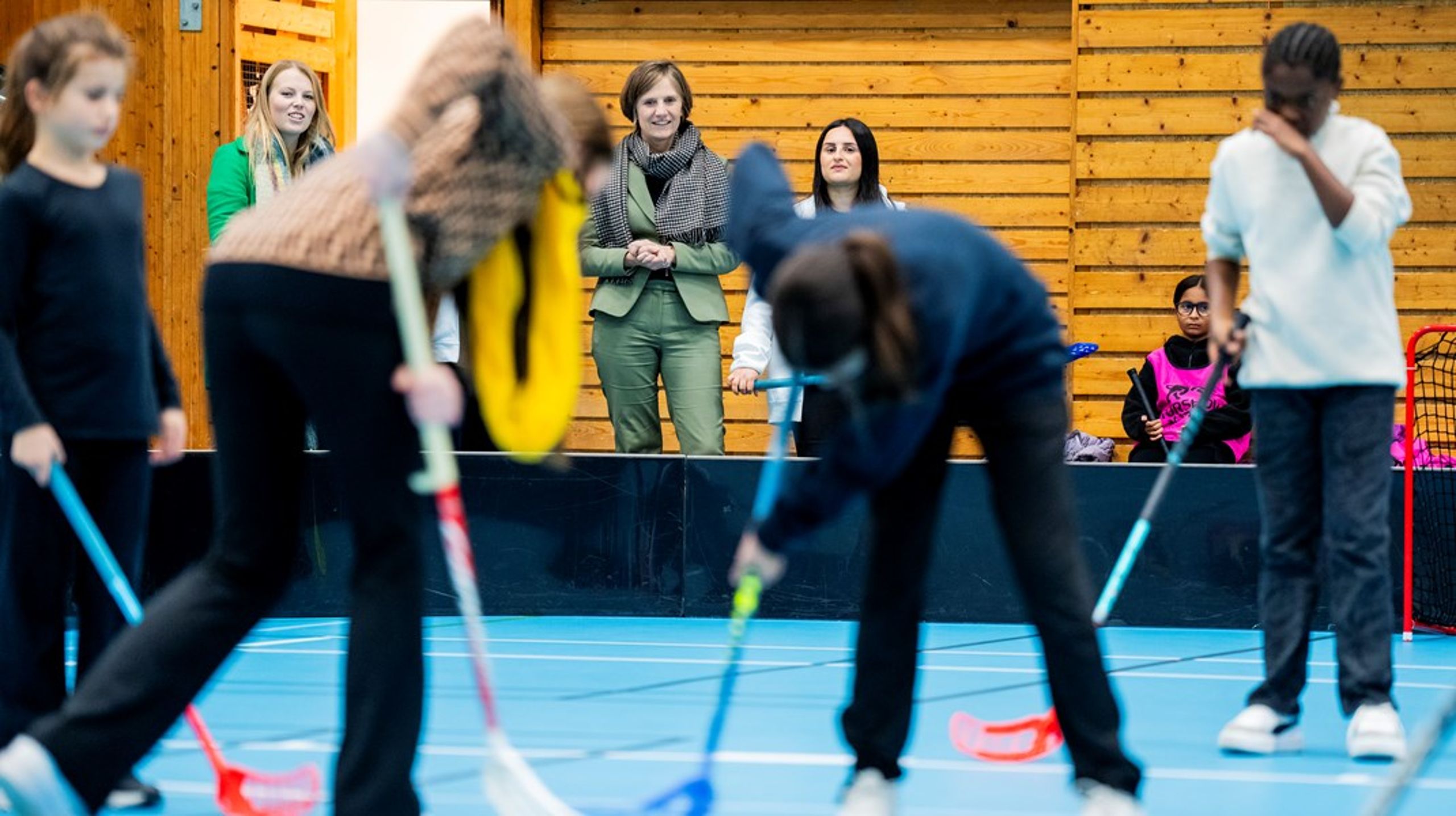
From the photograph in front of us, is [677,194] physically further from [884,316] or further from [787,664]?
[884,316]

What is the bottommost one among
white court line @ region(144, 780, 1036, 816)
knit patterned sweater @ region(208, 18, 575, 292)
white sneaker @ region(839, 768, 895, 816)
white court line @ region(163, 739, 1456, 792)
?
white court line @ region(163, 739, 1456, 792)

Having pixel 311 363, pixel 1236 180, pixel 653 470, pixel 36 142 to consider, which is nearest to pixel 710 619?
pixel 653 470

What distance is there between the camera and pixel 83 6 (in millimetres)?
7680

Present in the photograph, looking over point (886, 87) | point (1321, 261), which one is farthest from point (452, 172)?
point (886, 87)

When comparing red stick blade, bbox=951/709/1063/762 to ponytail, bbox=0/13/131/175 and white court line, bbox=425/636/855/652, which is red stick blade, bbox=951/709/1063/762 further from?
ponytail, bbox=0/13/131/175

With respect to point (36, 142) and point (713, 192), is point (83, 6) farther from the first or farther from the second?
point (36, 142)

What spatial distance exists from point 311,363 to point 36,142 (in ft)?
3.38

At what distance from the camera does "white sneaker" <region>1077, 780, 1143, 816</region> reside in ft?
8.81

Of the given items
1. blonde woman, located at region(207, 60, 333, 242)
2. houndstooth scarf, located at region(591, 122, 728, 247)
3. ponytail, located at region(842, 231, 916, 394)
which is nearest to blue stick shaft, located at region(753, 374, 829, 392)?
houndstooth scarf, located at region(591, 122, 728, 247)

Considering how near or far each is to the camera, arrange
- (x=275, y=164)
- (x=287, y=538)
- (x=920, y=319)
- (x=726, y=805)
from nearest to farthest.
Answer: (x=920, y=319) → (x=287, y=538) → (x=726, y=805) → (x=275, y=164)

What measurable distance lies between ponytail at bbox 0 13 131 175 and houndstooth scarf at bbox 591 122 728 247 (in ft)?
9.14

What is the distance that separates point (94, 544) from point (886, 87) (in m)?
5.75

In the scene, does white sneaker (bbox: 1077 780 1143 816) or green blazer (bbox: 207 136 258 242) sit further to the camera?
green blazer (bbox: 207 136 258 242)

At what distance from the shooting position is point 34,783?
2.41 meters
